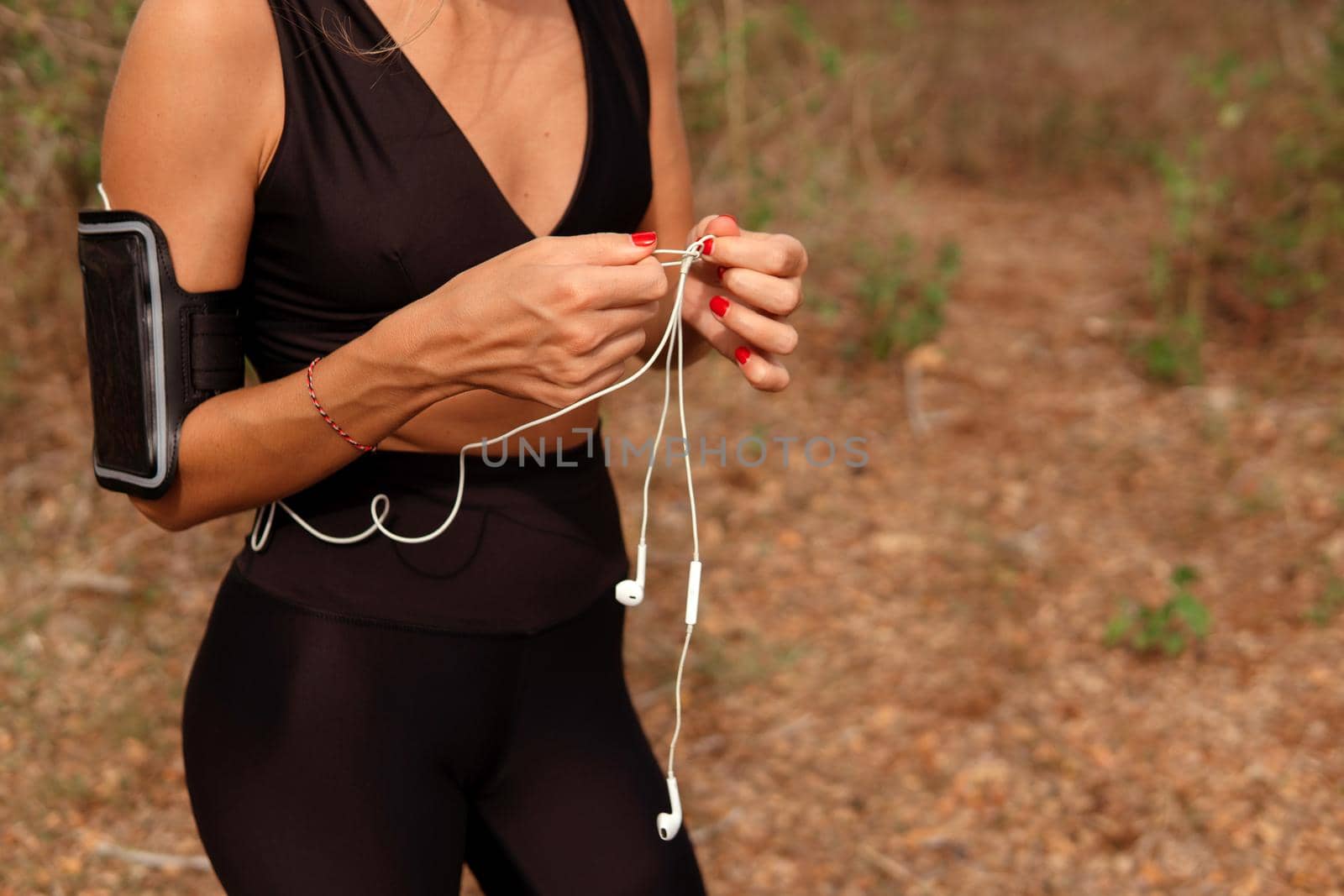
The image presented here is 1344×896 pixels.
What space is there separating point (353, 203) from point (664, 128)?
1.71 feet

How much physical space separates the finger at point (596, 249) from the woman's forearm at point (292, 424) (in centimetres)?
16

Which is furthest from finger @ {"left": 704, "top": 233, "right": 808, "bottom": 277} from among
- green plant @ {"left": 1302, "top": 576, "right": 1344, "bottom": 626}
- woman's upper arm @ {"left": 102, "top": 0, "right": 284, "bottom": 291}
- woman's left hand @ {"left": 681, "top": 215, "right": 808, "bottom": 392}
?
green plant @ {"left": 1302, "top": 576, "right": 1344, "bottom": 626}

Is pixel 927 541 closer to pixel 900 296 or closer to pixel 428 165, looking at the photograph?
pixel 900 296

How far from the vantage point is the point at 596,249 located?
113 cm

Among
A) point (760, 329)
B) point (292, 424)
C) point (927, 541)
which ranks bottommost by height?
point (927, 541)

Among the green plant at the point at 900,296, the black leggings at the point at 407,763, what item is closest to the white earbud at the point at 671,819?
the black leggings at the point at 407,763

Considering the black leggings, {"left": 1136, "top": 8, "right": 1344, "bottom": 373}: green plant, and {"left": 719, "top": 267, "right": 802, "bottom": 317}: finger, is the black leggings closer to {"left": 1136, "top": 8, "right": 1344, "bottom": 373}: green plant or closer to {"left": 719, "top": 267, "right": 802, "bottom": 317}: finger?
{"left": 719, "top": 267, "right": 802, "bottom": 317}: finger

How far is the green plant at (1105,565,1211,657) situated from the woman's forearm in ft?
7.61

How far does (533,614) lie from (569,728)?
142mm

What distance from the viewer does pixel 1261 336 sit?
14.6ft

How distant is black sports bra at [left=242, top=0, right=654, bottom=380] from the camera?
1.24 meters

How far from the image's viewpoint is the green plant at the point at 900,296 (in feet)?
14.5

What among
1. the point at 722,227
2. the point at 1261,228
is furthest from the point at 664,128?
the point at 1261,228

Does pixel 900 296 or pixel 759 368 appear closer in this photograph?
pixel 759 368
